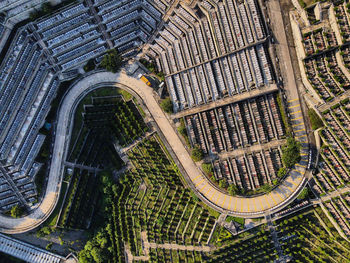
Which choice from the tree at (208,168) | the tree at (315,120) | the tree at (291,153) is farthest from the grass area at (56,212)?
the tree at (315,120)

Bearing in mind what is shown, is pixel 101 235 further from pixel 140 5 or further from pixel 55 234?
pixel 140 5

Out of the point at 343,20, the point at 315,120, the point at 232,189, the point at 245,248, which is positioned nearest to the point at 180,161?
the point at 232,189

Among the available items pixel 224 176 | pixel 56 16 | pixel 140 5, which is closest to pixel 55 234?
pixel 224 176

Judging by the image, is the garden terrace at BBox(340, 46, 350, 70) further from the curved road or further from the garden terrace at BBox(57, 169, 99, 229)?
the garden terrace at BBox(57, 169, 99, 229)

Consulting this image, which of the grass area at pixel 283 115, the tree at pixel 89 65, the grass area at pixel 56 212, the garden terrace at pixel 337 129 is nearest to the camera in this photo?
the garden terrace at pixel 337 129

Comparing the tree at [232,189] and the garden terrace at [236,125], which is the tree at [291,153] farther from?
the tree at [232,189]

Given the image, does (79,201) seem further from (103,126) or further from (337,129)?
(337,129)
